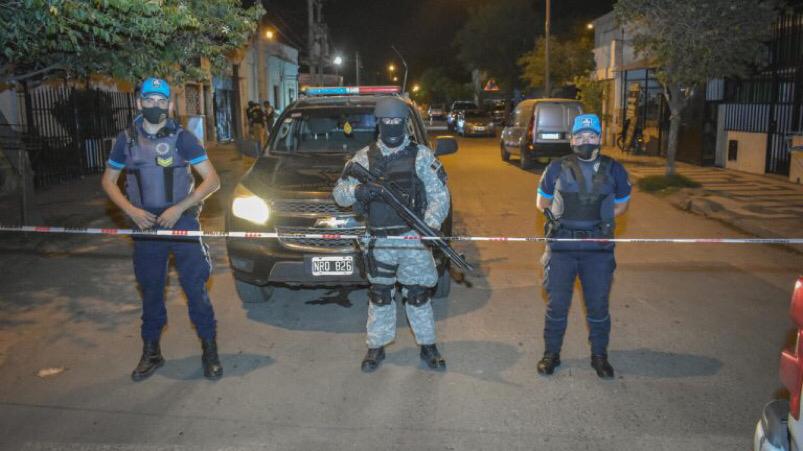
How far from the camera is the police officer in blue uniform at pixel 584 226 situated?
4.63 meters

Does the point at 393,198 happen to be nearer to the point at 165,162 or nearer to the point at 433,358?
the point at 433,358

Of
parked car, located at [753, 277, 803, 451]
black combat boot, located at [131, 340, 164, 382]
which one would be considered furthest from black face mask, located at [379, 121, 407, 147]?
parked car, located at [753, 277, 803, 451]

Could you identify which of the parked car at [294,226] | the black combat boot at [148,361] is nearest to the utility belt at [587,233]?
the parked car at [294,226]

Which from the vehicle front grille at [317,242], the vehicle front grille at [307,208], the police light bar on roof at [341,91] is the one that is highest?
the police light bar on roof at [341,91]

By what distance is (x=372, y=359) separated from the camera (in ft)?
16.4

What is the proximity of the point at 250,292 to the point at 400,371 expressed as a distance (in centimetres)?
207

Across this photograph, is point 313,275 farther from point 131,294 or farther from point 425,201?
point 131,294

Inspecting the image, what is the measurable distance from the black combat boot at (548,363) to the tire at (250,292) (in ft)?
8.90

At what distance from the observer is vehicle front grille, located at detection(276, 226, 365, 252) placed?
5.71m

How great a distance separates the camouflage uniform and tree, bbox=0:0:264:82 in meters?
2.50

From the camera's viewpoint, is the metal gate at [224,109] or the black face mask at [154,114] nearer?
the black face mask at [154,114]

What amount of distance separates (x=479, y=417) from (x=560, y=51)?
3220 cm

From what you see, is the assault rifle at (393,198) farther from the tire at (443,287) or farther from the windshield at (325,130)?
the windshield at (325,130)

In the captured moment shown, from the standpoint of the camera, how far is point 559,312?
15.8 feet
